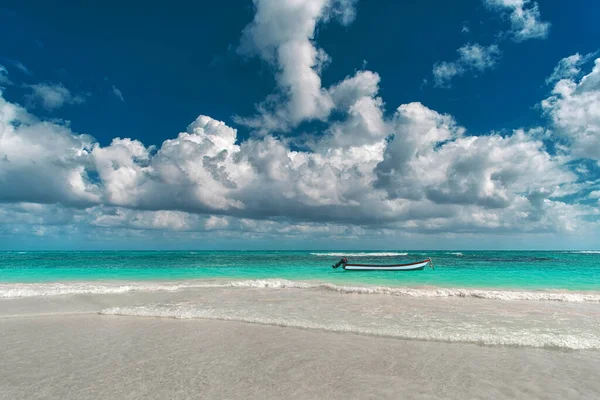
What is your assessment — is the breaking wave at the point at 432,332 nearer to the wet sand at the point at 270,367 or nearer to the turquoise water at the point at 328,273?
the wet sand at the point at 270,367

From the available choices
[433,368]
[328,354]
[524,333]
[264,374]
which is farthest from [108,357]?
[524,333]

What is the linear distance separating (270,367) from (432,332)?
5.68 metres

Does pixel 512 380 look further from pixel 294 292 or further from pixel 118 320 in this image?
pixel 294 292

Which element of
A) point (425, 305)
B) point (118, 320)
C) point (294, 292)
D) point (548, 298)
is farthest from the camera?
point (294, 292)

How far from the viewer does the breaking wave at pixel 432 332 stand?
907 cm

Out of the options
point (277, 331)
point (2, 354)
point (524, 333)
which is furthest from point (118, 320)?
point (524, 333)

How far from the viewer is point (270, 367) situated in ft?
23.4

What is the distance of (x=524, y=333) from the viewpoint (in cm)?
994

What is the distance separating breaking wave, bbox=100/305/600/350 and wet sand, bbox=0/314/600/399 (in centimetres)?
51

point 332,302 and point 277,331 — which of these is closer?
point 277,331

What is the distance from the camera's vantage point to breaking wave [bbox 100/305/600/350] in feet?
29.8

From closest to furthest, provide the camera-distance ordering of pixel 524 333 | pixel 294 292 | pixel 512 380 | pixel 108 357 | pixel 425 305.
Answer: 1. pixel 512 380
2. pixel 108 357
3. pixel 524 333
4. pixel 425 305
5. pixel 294 292

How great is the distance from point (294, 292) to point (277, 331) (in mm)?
9165

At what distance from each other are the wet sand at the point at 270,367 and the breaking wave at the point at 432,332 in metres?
0.51
